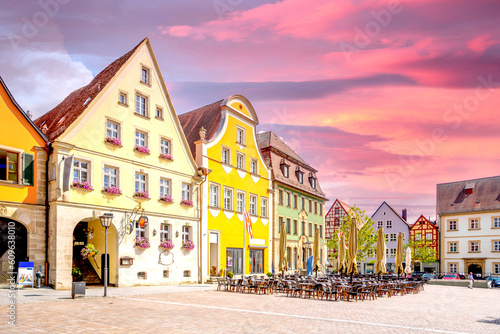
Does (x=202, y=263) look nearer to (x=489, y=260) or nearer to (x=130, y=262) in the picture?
(x=130, y=262)

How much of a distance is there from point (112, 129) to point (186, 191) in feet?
24.7

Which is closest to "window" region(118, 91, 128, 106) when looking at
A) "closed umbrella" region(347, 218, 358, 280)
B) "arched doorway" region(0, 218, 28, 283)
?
"arched doorway" region(0, 218, 28, 283)

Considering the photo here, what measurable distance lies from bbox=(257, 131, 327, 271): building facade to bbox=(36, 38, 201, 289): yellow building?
40.6 feet

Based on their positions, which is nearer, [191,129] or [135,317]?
[135,317]

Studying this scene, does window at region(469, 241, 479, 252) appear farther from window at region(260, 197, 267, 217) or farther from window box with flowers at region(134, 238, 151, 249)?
window box with flowers at region(134, 238, 151, 249)

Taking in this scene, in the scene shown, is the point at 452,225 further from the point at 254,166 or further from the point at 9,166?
the point at 9,166

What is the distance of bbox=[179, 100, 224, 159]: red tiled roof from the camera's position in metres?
35.6

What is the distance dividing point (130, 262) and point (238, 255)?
11.8 metres

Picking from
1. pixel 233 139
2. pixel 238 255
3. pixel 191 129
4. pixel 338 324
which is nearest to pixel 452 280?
pixel 238 255

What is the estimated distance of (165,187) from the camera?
30.0 metres

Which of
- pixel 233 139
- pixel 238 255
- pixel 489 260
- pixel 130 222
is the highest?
pixel 233 139

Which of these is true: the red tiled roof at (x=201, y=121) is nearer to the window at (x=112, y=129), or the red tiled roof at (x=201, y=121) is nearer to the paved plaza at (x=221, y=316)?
the window at (x=112, y=129)

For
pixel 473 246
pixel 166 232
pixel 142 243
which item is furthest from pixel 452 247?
pixel 142 243

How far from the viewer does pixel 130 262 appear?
2606cm
